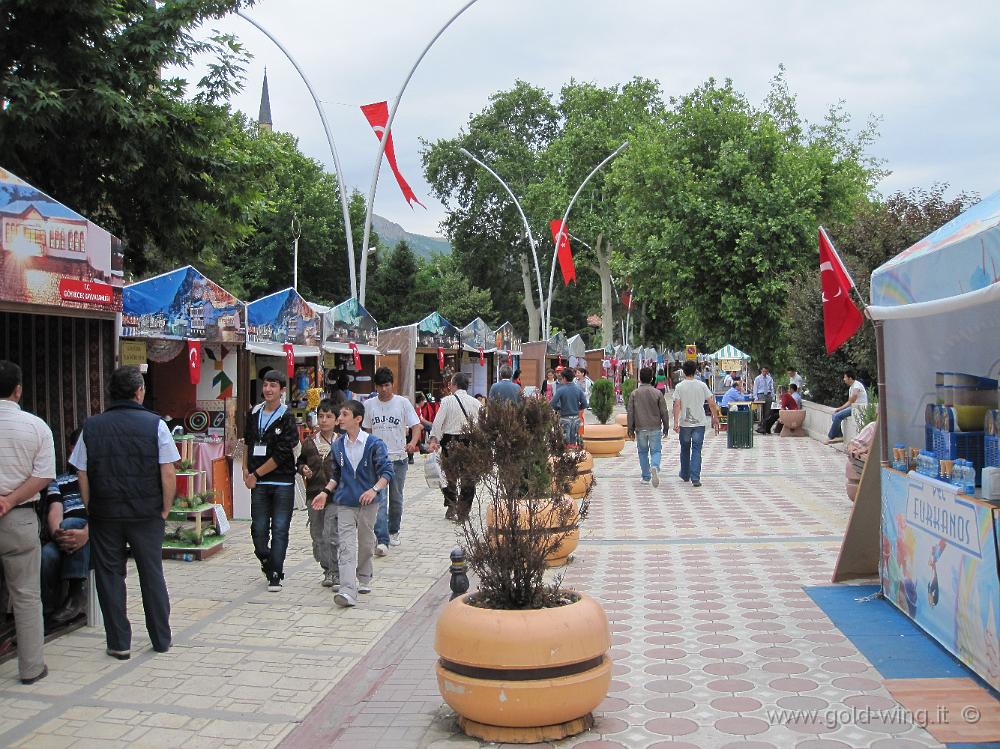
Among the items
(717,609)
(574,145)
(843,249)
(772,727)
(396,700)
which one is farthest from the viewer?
(574,145)

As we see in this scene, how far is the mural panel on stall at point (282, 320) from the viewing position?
1180cm

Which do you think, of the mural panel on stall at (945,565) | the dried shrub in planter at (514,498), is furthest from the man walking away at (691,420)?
the dried shrub in planter at (514,498)

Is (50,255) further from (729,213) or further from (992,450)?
(729,213)

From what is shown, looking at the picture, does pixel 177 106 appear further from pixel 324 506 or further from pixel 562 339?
pixel 562 339

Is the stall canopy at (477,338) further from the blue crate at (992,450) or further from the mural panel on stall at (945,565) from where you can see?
the blue crate at (992,450)

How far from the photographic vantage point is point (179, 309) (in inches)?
380

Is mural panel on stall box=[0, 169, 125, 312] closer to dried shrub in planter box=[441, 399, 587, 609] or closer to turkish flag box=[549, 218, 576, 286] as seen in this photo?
dried shrub in planter box=[441, 399, 587, 609]

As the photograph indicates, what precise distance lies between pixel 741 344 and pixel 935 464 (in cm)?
2536

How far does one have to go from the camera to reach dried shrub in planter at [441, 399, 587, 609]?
15.7 feet

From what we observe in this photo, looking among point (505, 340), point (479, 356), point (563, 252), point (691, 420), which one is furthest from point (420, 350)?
point (563, 252)

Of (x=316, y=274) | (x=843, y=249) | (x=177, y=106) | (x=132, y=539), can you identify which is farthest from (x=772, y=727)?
(x=316, y=274)

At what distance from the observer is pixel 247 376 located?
11711 millimetres

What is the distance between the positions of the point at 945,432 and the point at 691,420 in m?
8.05

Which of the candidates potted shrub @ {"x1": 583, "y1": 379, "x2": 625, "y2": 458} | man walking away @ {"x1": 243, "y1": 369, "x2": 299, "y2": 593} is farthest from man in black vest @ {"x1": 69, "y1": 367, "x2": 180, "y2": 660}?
potted shrub @ {"x1": 583, "y1": 379, "x2": 625, "y2": 458}
